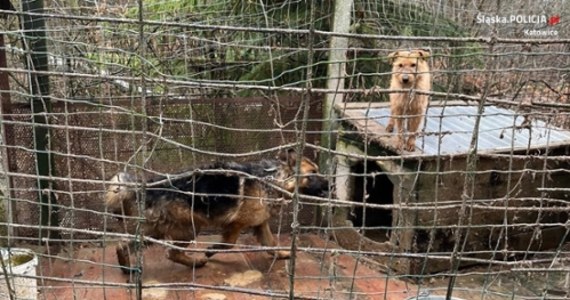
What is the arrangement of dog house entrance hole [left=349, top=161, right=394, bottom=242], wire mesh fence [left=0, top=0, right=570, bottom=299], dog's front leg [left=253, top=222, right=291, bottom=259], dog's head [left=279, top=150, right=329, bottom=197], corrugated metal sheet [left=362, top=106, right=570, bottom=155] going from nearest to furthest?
1. wire mesh fence [left=0, top=0, right=570, bottom=299]
2. corrugated metal sheet [left=362, top=106, right=570, bottom=155]
3. dog's head [left=279, top=150, right=329, bottom=197]
4. dog's front leg [left=253, top=222, right=291, bottom=259]
5. dog house entrance hole [left=349, top=161, right=394, bottom=242]

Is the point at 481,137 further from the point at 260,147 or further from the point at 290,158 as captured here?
the point at 260,147

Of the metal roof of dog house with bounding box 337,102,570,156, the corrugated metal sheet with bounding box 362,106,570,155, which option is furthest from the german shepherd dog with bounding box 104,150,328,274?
the corrugated metal sheet with bounding box 362,106,570,155

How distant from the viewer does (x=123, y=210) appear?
5.20 metres

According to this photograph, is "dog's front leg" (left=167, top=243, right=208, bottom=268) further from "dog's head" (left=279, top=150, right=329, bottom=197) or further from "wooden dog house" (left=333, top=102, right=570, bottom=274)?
"wooden dog house" (left=333, top=102, right=570, bottom=274)

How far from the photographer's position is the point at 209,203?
5.73 meters

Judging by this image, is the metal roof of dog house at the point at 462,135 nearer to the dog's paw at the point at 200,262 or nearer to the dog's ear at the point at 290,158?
the dog's ear at the point at 290,158

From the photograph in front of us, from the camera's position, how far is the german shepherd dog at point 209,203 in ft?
18.2

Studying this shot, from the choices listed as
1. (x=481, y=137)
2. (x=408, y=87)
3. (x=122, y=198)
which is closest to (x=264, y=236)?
(x=122, y=198)

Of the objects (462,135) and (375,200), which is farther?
(375,200)

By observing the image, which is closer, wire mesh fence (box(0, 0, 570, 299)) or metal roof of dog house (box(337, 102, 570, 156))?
wire mesh fence (box(0, 0, 570, 299))

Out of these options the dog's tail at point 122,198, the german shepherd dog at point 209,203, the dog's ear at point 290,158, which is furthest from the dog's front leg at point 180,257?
the dog's ear at point 290,158

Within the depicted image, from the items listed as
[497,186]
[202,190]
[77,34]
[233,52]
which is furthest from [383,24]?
[77,34]

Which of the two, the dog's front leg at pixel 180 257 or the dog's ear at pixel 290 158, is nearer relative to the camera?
the dog's front leg at pixel 180 257

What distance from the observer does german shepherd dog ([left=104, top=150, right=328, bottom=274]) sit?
18.2 feet
